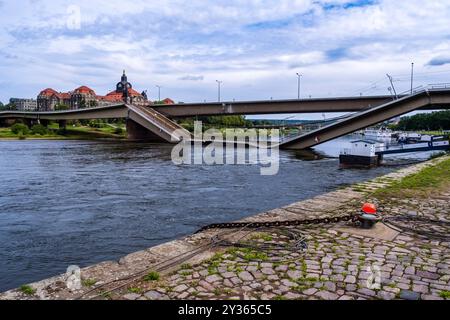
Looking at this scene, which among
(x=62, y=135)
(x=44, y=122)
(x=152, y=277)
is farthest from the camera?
(x=44, y=122)

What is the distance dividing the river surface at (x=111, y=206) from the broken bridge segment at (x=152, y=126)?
3650 cm

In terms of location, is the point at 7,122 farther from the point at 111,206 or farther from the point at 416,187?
the point at 416,187

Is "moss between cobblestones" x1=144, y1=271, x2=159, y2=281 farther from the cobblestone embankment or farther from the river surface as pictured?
the river surface

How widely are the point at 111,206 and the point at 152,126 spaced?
54.7 m

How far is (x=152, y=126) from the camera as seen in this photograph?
69.2 meters

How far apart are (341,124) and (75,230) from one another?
153ft

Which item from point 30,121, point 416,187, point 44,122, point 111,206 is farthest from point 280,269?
point 30,121

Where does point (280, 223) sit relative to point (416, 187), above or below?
below

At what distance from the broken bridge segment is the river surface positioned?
36.5 meters
